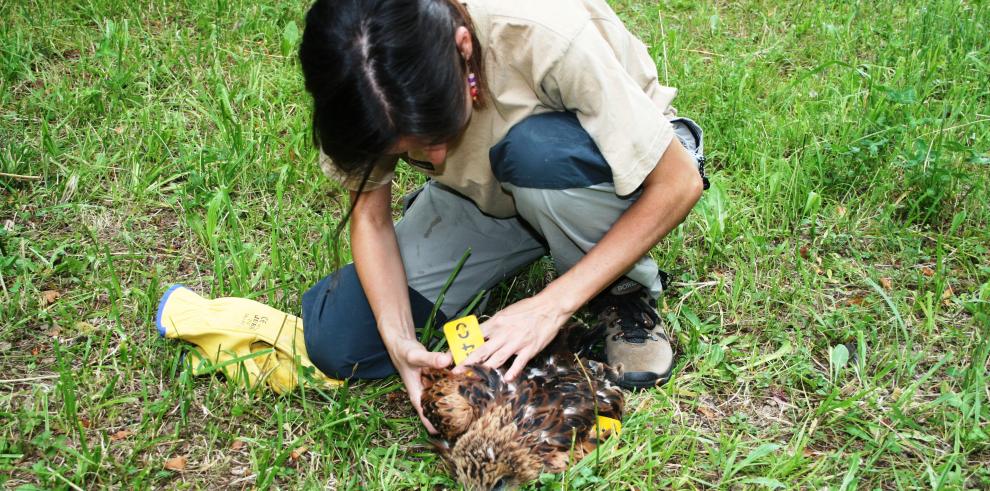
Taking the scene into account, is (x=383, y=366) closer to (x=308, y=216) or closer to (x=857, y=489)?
(x=308, y=216)

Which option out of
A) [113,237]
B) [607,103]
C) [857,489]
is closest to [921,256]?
[857,489]

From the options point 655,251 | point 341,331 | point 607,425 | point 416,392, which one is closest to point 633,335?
point 607,425

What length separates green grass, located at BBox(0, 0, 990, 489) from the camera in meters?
2.48

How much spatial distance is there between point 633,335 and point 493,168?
77 centimetres

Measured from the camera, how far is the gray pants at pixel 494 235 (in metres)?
2.44

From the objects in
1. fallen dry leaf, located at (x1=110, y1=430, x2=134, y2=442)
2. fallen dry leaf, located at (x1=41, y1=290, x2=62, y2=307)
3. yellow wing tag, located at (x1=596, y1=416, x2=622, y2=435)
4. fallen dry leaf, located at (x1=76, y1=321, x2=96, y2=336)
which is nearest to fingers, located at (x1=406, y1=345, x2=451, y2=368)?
yellow wing tag, located at (x1=596, y1=416, x2=622, y2=435)

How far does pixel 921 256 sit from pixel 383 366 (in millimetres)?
2104

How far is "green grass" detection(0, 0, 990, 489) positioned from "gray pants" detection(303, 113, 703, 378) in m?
0.18

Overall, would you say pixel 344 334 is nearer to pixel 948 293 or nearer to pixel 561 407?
pixel 561 407

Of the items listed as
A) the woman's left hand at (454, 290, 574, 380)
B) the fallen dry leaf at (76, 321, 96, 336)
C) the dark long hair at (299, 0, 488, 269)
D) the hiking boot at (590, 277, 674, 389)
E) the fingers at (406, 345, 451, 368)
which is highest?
the dark long hair at (299, 0, 488, 269)

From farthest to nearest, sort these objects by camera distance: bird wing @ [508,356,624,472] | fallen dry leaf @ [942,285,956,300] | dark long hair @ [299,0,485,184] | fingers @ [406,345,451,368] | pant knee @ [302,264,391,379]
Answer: fallen dry leaf @ [942,285,956,300]
pant knee @ [302,264,391,379]
fingers @ [406,345,451,368]
bird wing @ [508,356,624,472]
dark long hair @ [299,0,485,184]

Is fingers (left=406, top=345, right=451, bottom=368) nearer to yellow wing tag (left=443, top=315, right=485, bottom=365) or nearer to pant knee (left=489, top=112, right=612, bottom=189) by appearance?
yellow wing tag (left=443, top=315, right=485, bottom=365)

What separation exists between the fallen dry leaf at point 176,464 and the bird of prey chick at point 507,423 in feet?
2.46

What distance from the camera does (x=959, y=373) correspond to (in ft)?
8.69
